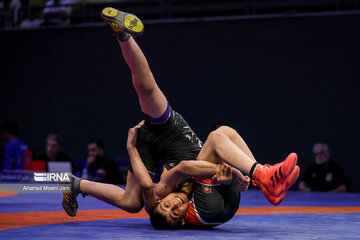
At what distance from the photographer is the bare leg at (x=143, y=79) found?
15.0 feet

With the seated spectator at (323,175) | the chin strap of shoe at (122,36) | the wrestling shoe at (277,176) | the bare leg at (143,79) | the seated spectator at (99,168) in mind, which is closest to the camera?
the wrestling shoe at (277,176)

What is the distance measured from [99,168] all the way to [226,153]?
200 inches

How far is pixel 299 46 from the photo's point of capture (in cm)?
952

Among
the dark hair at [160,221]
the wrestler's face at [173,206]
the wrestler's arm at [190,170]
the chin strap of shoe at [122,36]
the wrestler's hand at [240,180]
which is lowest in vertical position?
the dark hair at [160,221]

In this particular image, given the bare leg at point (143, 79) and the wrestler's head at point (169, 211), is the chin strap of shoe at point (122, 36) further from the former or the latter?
the wrestler's head at point (169, 211)

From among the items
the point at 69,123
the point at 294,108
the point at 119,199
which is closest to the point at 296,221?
the point at 119,199

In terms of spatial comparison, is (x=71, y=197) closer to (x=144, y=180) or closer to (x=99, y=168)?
(x=144, y=180)

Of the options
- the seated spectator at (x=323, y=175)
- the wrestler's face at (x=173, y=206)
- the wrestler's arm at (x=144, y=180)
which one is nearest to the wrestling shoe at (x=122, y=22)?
the wrestler's arm at (x=144, y=180)

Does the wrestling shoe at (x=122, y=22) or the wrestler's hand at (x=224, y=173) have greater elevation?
the wrestling shoe at (x=122, y=22)

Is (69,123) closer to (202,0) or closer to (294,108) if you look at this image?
(202,0)

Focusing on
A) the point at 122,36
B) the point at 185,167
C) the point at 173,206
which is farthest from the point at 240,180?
the point at 122,36

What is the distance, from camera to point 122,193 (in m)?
4.82

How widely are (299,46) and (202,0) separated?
1946 mm

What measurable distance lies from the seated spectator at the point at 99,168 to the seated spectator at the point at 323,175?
2.83 metres
